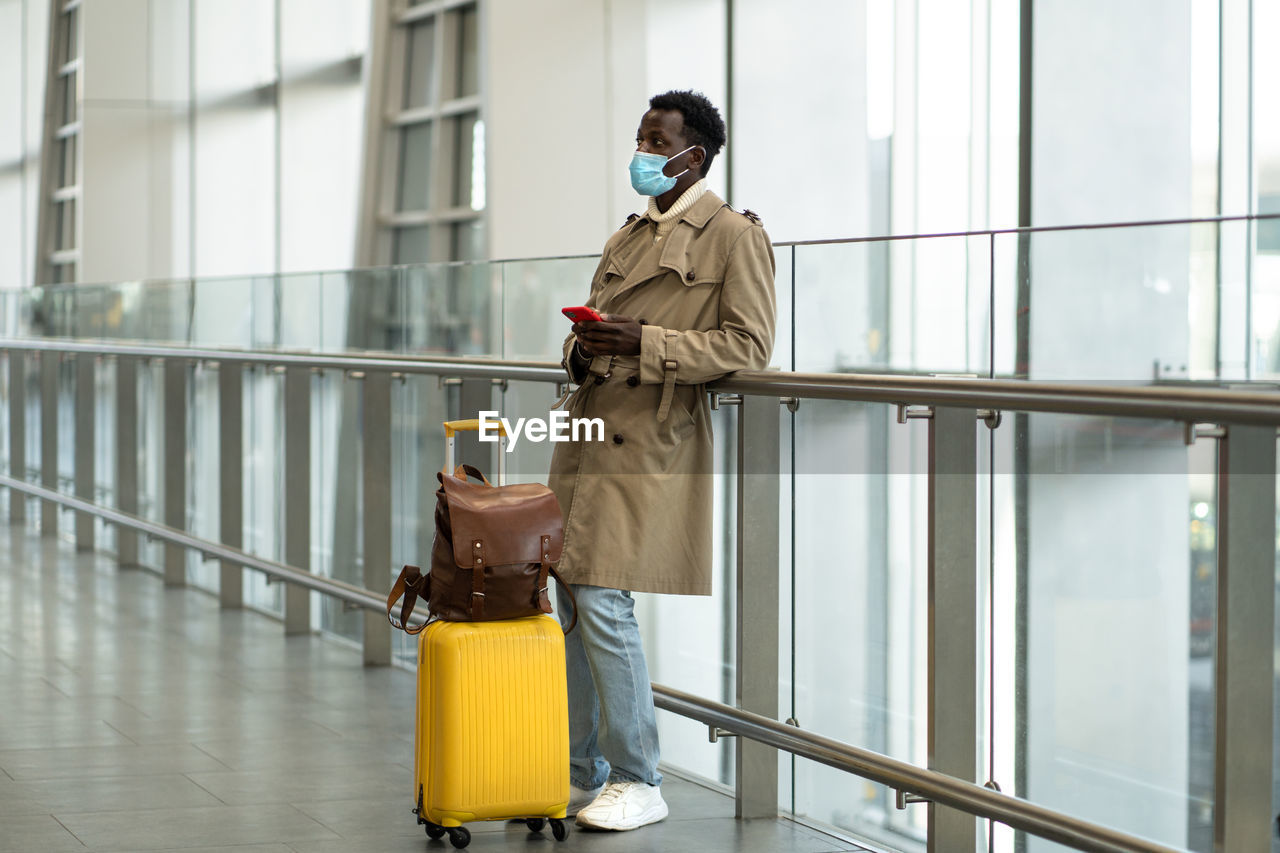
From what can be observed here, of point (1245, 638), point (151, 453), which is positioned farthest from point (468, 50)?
point (1245, 638)

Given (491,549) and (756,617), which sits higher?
(491,549)

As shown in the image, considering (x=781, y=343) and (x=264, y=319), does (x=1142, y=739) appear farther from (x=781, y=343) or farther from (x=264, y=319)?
(x=264, y=319)

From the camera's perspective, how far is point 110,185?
14938 millimetres

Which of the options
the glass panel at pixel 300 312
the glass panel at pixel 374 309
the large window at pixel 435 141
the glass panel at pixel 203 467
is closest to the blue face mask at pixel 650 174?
the glass panel at pixel 374 309

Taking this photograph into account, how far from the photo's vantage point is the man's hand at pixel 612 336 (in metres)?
3.18

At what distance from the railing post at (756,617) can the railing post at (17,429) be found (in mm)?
6963

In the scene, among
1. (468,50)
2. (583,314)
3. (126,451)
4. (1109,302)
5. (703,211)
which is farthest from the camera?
(468,50)

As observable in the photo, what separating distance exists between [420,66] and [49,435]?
426 centimetres

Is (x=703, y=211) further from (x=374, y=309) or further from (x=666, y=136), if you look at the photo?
(x=374, y=309)

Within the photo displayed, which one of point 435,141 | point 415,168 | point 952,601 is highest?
point 435,141

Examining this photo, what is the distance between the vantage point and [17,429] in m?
9.79

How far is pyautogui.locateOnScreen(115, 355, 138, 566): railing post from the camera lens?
769cm

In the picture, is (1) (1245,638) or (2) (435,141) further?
(2) (435,141)

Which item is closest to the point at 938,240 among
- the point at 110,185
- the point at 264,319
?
the point at 264,319
